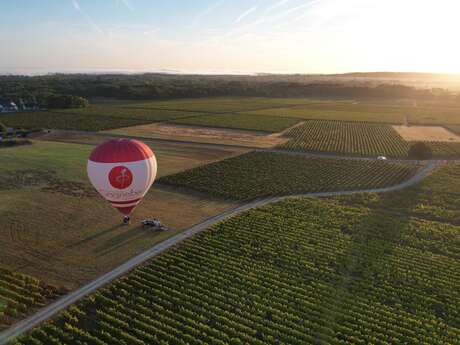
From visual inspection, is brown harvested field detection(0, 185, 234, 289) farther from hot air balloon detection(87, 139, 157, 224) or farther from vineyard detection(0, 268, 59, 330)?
hot air balloon detection(87, 139, 157, 224)

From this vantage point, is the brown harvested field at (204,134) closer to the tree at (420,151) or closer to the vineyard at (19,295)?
the tree at (420,151)

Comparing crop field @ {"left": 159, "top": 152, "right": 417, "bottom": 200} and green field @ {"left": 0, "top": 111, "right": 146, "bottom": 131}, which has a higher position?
green field @ {"left": 0, "top": 111, "right": 146, "bottom": 131}

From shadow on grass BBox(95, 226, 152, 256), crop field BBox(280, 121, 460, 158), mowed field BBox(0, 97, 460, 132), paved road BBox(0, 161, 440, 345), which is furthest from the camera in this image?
mowed field BBox(0, 97, 460, 132)

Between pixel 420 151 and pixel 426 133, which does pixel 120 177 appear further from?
pixel 426 133

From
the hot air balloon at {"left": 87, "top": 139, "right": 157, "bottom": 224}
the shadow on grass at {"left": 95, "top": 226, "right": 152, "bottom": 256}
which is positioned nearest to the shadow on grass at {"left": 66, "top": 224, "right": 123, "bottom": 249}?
the shadow on grass at {"left": 95, "top": 226, "right": 152, "bottom": 256}

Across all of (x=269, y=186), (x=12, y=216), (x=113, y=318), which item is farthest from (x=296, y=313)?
(x=12, y=216)

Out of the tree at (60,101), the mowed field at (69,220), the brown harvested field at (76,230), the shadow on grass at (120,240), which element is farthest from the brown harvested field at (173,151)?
the tree at (60,101)
